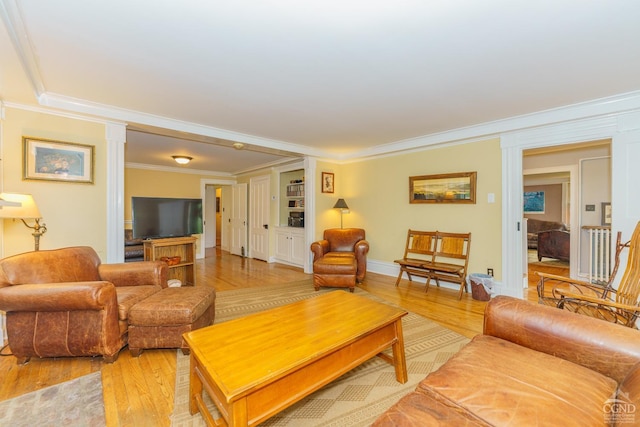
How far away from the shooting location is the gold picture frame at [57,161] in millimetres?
2578

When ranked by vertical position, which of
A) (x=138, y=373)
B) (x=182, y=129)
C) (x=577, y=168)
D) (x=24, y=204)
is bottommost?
(x=138, y=373)

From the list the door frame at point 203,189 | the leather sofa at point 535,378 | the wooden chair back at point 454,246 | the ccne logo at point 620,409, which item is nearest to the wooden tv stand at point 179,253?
the door frame at point 203,189

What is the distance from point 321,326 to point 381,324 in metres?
0.38

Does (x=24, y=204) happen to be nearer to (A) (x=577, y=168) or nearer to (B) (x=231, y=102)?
(B) (x=231, y=102)

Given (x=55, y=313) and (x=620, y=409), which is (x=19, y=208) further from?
(x=620, y=409)

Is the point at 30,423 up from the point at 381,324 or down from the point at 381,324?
down

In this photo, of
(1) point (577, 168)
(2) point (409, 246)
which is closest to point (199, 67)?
(2) point (409, 246)

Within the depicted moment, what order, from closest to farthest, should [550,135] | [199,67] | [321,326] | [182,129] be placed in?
[321,326] → [199,67] → [550,135] → [182,129]

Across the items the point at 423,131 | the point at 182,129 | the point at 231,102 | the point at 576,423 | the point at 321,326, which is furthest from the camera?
the point at 423,131

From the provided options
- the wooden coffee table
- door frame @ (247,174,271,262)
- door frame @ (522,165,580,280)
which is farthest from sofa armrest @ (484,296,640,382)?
door frame @ (247,174,271,262)

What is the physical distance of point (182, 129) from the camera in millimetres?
3363

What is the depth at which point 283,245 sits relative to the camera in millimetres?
5867

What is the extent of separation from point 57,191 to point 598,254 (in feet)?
23.8

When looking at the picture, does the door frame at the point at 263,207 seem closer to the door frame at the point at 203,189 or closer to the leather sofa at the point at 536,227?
the door frame at the point at 203,189
